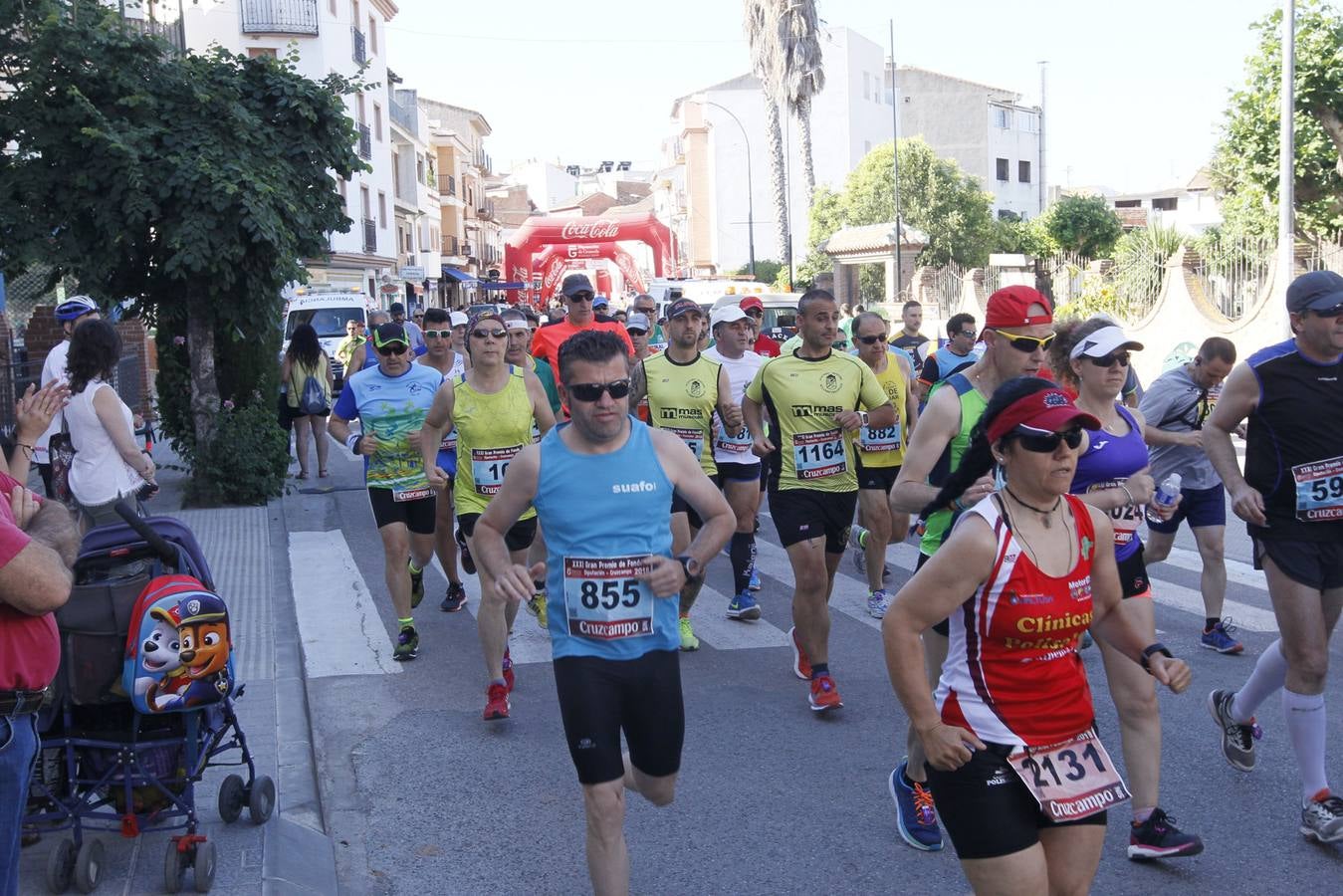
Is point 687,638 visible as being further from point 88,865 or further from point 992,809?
point 992,809

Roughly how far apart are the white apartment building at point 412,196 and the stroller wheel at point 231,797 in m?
52.3

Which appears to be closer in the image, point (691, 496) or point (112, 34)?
point (691, 496)

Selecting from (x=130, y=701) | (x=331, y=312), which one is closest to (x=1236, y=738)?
(x=130, y=701)

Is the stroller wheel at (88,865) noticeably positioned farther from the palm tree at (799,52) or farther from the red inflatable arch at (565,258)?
the palm tree at (799,52)

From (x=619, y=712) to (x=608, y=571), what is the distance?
43 cm

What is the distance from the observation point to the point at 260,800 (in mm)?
5066

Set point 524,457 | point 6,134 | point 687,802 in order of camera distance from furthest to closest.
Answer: point 6,134
point 687,802
point 524,457

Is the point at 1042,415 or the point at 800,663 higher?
the point at 1042,415

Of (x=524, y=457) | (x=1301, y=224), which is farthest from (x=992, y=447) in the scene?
(x=1301, y=224)

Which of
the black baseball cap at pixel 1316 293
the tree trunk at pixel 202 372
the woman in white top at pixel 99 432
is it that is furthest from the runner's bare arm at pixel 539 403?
the tree trunk at pixel 202 372

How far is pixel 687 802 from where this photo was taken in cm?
557

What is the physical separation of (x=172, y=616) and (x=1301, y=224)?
86.4 feet

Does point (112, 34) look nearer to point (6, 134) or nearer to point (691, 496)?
point (6, 134)

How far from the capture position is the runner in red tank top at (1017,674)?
3213mm
